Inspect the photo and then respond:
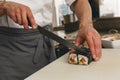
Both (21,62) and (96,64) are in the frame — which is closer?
(96,64)

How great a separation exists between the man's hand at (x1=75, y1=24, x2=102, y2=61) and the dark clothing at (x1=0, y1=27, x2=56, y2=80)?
159mm

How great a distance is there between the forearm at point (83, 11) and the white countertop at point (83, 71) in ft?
0.57

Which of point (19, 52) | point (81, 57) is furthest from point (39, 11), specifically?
point (81, 57)

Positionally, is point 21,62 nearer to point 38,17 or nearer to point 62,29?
point 38,17

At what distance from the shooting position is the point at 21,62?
97 centimetres

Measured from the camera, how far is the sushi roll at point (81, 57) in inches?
32.8

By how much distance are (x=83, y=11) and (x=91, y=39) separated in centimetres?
16

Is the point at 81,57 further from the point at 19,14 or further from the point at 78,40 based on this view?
the point at 19,14

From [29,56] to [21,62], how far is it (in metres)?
0.04

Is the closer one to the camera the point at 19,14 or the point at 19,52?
the point at 19,14

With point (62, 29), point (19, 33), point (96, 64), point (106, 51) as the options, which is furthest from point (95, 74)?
point (62, 29)

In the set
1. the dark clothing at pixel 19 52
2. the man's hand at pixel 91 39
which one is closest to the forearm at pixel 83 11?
the man's hand at pixel 91 39

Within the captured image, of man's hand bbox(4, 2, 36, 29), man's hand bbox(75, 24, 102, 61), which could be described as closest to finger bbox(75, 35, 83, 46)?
man's hand bbox(75, 24, 102, 61)

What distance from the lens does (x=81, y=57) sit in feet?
2.73
